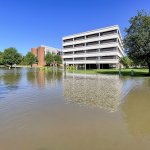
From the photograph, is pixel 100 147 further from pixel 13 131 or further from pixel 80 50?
pixel 80 50

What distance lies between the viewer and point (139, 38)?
1284 inches

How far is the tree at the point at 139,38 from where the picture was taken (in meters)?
32.4

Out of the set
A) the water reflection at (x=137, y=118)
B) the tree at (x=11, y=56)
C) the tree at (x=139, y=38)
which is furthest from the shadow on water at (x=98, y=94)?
the tree at (x=11, y=56)

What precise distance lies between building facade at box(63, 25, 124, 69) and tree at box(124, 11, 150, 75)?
143ft

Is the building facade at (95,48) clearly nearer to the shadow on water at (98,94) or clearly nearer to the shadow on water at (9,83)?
the shadow on water at (9,83)

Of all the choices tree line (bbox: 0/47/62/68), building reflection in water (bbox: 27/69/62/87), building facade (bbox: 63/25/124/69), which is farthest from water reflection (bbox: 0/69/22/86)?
tree line (bbox: 0/47/62/68)

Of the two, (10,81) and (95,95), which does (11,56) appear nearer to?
(10,81)

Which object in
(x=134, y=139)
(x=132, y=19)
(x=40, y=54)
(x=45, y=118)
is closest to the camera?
(x=134, y=139)

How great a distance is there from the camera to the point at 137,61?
37375mm

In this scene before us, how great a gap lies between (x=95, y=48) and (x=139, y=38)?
181 ft

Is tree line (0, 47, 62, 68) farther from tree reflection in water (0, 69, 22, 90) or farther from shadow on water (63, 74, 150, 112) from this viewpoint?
shadow on water (63, 74, 150, 112)

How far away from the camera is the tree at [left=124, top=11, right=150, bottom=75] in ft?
106

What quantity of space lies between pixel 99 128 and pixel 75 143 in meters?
1.49

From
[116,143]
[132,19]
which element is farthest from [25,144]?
[132,19]
